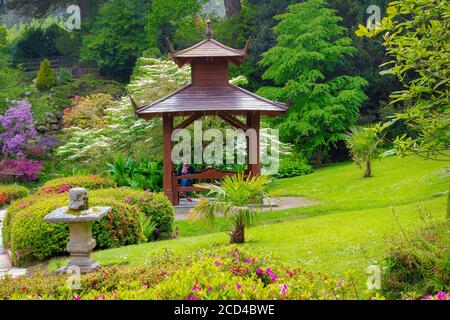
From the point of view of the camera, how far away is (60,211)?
838cm

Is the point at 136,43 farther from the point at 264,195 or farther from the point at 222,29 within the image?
the point at 264,195

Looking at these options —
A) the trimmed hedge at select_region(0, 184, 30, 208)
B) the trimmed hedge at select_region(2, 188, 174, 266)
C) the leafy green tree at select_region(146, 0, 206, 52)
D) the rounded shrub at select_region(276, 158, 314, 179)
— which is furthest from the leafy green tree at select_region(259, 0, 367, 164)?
the trimmed hedge at select_region(2, 188, 174, 266)

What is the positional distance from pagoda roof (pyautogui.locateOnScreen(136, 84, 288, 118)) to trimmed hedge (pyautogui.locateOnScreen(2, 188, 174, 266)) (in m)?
3.28

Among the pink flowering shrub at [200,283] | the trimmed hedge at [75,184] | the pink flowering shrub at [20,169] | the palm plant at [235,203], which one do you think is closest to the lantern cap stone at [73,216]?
the pink flowering shrub at [200,283]

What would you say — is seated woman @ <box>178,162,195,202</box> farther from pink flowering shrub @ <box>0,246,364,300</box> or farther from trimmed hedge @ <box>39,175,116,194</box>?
pink flowering shrub @ <box>0,246,364,300</box>

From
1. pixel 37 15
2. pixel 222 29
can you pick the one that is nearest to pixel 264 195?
pixel 222 29

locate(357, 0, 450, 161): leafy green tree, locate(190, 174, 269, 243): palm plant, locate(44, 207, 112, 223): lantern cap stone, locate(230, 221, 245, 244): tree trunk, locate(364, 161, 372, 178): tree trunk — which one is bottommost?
locate(364, 161, 372, 178): tree trunk

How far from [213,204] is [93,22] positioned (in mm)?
27745

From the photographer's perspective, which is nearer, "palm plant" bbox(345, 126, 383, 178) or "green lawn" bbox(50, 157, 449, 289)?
"green lawn" bbox(50, 157, 449, 289)

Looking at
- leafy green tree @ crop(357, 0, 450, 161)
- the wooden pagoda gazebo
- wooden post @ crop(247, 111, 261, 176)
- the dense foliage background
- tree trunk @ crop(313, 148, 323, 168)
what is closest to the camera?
leafy green tree @ crop(357, 0, 450, 161)

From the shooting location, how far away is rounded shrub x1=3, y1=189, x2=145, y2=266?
10234 millimetres

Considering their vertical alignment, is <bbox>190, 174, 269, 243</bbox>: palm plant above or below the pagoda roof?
below

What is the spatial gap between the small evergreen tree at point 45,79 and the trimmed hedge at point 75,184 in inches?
623

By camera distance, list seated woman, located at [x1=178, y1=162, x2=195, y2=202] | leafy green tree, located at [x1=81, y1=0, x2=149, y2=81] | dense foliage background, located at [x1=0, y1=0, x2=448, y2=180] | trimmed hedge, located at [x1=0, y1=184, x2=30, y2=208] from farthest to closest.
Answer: leafy green tree, located at [x1=81, y1=0, x2=149, y2=81] → dense foliage background, located at [x1=0, y1=0, x2=448, y2=180] → trimmed hedge, located at [x1=0, y1=184, x2=30, y2=208] → seated woman, located at [x1=178, y1=162, x2=195, y2=202]
